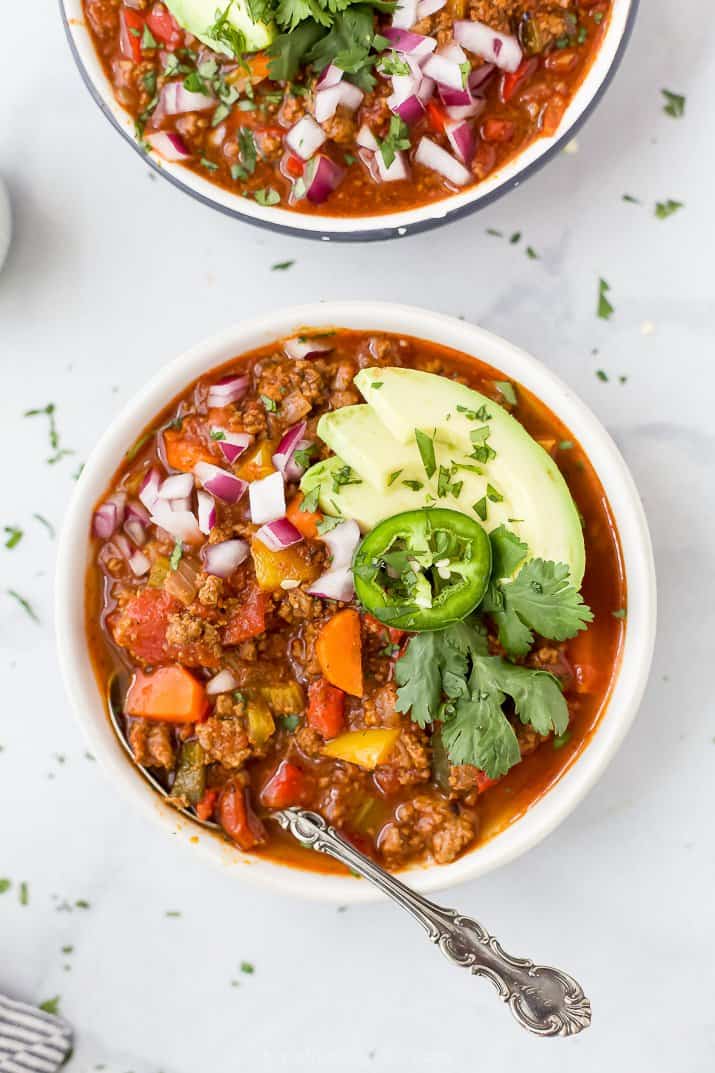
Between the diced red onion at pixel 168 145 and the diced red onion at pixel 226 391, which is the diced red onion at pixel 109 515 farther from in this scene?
the diced red onion at pixel 168 145

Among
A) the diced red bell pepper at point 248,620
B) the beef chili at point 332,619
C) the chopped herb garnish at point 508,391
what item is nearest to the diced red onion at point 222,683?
the beef chili at point 332,619

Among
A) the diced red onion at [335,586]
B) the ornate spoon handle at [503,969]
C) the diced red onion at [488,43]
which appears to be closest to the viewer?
the ornate spoon handle at [503,969]

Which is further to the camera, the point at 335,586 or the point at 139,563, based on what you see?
the point at 139,563

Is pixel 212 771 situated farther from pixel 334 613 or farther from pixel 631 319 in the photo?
pixel 631 319

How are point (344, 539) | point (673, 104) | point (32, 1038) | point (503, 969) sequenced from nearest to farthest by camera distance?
point (503, 969) → point (344, 539) → point (673, 104) → point (32, 1038)

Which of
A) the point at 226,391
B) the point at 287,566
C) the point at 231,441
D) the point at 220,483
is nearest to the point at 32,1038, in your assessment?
the point at 287,566

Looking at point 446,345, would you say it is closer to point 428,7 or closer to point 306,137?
point 306,137

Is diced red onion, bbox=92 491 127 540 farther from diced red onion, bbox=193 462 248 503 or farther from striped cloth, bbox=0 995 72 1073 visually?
striped cloth, bbox=0 995 72 1073
